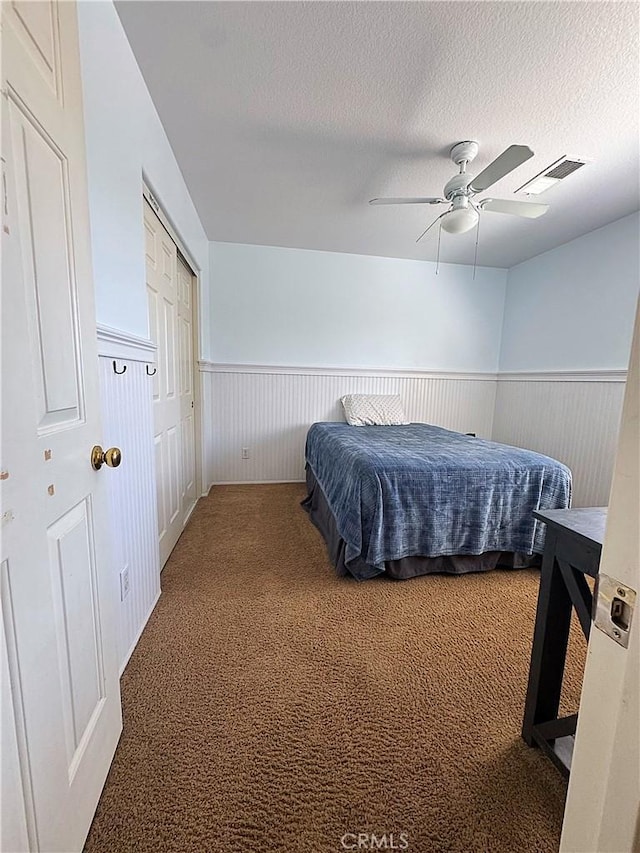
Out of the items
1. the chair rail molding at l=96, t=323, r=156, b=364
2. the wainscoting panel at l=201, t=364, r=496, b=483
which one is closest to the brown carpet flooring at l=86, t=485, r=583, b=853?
the chair rail molding at l=96, t=323, r=156, b=364

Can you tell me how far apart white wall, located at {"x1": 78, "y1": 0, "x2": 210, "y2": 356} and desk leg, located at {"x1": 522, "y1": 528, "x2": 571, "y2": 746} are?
163cm

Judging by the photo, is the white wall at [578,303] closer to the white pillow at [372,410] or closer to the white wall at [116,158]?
the white pillow at [372,410]

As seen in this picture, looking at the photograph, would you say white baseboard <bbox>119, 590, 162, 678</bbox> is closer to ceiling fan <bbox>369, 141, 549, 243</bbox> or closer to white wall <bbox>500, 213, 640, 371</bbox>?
ceiling fan <bbox>369, 141, 549, 243</bbox>

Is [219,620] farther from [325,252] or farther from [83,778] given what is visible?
[325,252]

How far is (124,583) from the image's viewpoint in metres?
1.33

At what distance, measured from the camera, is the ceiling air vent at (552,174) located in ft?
6.50

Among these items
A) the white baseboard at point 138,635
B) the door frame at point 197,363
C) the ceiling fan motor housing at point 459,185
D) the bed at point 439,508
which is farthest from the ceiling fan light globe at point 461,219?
the white baseboard at point 138,635

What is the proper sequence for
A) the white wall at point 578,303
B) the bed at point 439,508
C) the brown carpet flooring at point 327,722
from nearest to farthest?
the brown carpet flooring at point 327,722 < the bed at point 439,508 < the white wall at point 578,303

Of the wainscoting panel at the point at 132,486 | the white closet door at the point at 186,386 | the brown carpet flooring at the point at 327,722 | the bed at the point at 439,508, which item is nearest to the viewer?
the brown carpet flooring at the point at 327,722

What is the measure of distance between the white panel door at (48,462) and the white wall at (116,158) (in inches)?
13.2

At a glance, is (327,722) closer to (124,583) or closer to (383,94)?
(124,583)

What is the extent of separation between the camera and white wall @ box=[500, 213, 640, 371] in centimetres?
274

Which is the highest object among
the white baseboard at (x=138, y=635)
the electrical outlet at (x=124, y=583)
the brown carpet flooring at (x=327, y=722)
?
the electrical outlet at (x=124, y=583)

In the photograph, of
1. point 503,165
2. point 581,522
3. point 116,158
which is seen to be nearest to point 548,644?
point 581,522
